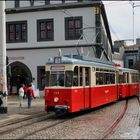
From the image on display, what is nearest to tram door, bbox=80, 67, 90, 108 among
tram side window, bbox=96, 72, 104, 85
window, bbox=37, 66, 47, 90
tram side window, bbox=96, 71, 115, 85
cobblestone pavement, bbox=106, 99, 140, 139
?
tram side window, bbox=96, 72, 104, 85

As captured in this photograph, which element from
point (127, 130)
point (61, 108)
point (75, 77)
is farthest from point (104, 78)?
point (127, 130)

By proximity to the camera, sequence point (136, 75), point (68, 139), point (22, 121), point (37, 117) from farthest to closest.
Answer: point (136, 75) → point (37, 117) → point (22, 121) → point (68, 139)

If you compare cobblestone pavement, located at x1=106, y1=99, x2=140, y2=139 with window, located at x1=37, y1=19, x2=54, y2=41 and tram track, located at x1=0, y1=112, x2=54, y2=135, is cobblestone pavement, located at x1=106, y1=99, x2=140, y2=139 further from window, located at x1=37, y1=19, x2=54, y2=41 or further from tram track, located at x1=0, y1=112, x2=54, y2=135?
window, located at x1=37, y1=19, x2=54, y2=41

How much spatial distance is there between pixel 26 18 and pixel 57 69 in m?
28.6

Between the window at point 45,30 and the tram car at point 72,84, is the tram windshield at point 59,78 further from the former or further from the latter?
the window at point 45,30

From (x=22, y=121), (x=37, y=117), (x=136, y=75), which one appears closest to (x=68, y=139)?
(x=22, y=121)

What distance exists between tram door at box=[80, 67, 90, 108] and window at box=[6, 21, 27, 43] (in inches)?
1060

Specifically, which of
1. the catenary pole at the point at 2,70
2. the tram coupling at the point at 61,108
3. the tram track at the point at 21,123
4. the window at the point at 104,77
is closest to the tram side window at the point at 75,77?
the tram coupling at the point at 61,108

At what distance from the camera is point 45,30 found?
159ft

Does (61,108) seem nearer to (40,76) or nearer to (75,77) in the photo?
(75,77)

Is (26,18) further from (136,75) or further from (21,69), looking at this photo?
(136,75)

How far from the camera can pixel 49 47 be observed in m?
48.0

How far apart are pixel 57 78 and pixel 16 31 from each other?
29243 millimetres

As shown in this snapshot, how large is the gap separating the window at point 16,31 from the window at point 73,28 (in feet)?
17.3
